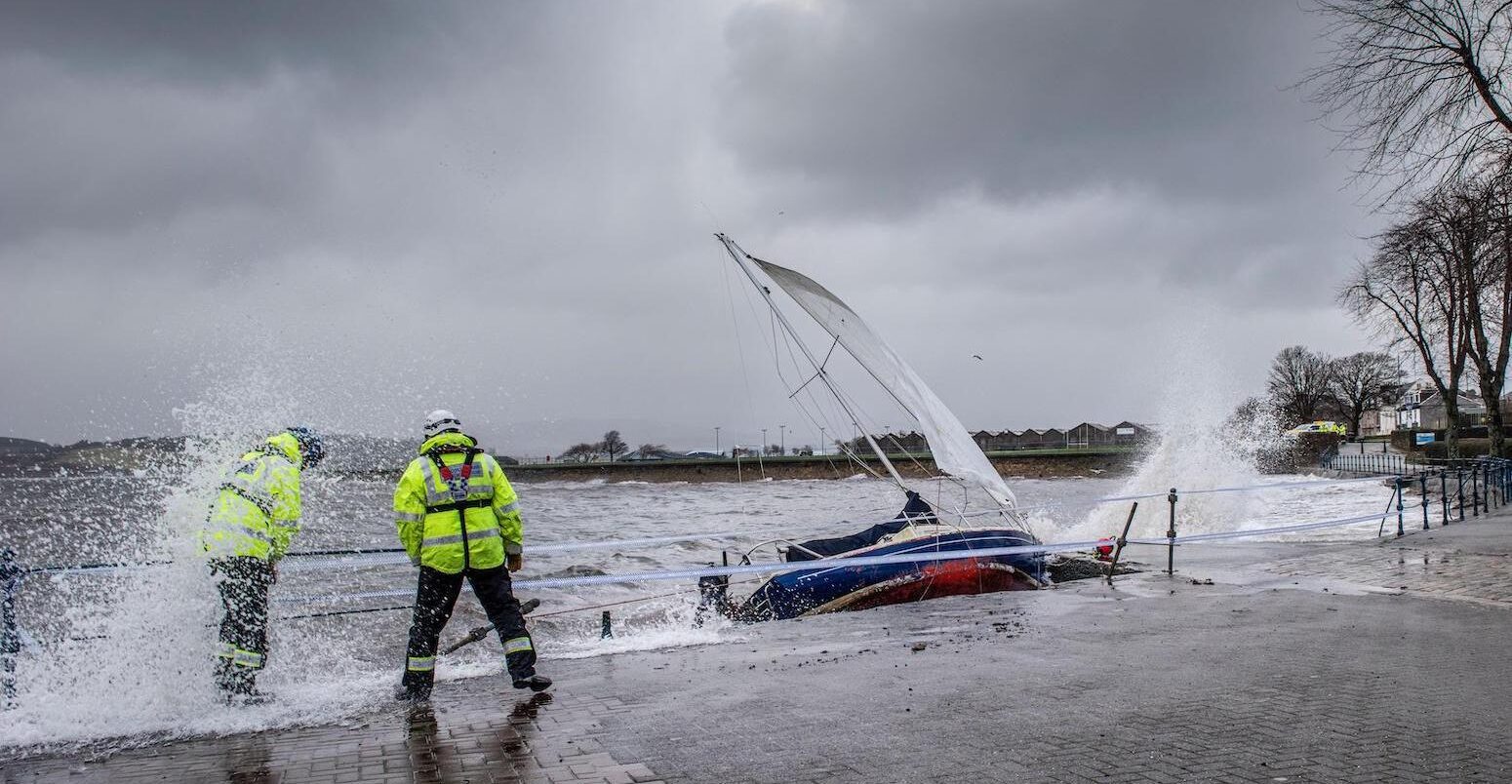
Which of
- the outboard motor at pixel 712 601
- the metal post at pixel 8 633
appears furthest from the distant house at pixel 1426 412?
the metal post at pixel 8 633

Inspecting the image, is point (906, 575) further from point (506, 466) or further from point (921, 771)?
point (506, 466)

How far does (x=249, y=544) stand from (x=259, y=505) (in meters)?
0.28

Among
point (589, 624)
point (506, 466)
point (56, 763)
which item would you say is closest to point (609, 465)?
point (506, 466)

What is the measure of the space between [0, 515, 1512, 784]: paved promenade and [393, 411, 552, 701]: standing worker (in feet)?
1.35

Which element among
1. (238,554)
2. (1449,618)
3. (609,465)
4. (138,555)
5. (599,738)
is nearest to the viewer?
(599,738)

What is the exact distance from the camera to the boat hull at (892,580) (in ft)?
39.0

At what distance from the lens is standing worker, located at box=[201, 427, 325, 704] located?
20.9 feet

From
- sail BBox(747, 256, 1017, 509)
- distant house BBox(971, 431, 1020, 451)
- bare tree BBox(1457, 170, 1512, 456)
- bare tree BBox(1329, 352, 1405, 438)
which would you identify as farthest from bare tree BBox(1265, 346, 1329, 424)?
sail BBox(747, 256, 1017, 509)

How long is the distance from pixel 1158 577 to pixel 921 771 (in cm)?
940

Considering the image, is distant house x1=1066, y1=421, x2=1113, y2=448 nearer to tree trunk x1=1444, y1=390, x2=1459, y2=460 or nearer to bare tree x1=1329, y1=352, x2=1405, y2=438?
bare tree x1=1329, y1=352, x2=1405, y2=438

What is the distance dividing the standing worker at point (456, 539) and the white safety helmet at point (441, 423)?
0.22 feet

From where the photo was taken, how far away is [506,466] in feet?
381

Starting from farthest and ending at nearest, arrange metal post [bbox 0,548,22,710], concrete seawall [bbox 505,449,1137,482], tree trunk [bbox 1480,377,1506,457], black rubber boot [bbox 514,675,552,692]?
concrete seawall [bbox 505,449,1137,482], tree trunk [bbox 1480,377,1506,457], black rubber boot [bbox 514,675,552,692], metal post [bbox 0,548,22,710]

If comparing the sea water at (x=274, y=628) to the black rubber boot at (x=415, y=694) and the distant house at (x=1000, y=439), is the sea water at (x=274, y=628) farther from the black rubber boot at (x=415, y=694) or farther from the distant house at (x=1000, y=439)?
the distant house at (x=1000, y=439)
